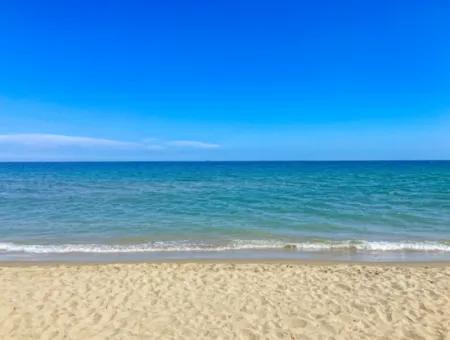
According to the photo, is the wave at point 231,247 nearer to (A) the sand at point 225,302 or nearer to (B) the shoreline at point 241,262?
(B) the shoreline at point 241,262

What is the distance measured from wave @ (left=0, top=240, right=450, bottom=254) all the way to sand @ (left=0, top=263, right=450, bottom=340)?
→ 88.1 inches

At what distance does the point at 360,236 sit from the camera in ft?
40.7

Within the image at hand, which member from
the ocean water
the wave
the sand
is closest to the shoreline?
the ocean water

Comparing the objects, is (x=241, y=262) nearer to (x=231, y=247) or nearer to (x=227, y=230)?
(x=231, y=247)

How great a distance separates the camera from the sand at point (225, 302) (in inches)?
205

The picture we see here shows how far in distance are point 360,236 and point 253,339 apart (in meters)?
8.70

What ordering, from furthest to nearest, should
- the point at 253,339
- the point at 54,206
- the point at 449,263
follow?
1. the point at 54,206
2. the point at 449,263
3. the point at 253,339

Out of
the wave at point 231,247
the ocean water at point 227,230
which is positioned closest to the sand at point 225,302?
the ocean water at point 227,230

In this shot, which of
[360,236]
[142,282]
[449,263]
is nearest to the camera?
[142,282]

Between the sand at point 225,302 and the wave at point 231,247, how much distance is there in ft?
7.34

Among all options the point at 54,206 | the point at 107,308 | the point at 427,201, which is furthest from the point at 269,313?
the point at 427,201

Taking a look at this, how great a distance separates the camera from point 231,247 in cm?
1096

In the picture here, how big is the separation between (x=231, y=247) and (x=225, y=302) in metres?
4.74

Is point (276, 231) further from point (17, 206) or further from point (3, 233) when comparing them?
point (17, 206)
